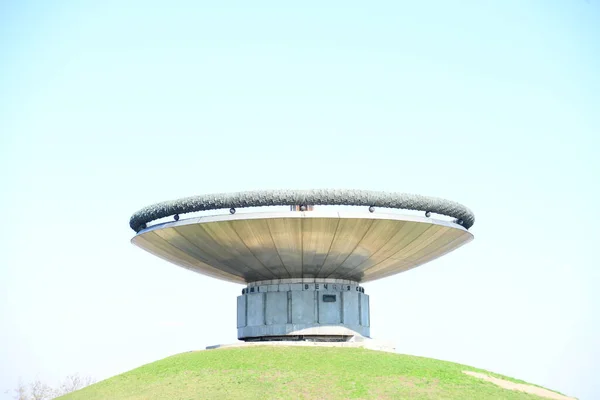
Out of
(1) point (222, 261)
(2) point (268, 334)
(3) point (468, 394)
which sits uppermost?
(1) point (222, 261)

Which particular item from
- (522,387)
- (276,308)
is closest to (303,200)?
(276,308)

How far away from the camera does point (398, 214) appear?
27.9m

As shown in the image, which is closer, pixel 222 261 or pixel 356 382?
pixel 356 382

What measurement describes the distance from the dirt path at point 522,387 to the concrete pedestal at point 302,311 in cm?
679

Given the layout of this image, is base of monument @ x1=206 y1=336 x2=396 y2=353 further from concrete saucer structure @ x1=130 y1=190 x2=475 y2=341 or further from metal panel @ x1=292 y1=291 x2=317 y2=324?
metal panel @ x1=292 y1=291 x2=317 y2=324

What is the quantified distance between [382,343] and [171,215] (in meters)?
10.9

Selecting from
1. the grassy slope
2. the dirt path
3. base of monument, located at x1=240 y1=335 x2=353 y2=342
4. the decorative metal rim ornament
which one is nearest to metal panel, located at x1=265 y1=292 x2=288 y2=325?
base of monument, located at x1=240 y1=335 x2=353 y2=342

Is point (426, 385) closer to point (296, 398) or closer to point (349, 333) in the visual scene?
point (296, 398)

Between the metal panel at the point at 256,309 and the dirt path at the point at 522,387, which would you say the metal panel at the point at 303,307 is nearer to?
the metal panel at the point at 256,309

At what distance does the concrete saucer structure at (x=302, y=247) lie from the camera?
89.4ft

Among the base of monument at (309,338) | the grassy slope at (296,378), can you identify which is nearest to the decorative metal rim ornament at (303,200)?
the grassy slope at (296,378)

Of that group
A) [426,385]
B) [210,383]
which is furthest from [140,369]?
[426,385]

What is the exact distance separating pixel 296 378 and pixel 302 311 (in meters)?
7.61

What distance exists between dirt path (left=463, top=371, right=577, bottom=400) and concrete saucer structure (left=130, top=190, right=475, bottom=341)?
5.86 m
